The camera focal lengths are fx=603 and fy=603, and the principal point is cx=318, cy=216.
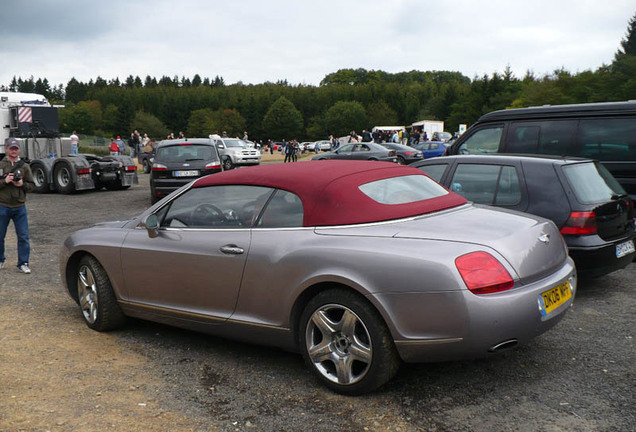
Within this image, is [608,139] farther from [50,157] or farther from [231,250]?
[50,157]

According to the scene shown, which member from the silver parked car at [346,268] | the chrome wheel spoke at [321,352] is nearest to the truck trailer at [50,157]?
the silver parked car at [346,268]

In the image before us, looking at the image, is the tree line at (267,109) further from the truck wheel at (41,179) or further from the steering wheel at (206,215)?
the steering wheel at (206,215)

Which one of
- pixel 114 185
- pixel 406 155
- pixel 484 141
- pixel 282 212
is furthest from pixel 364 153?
pixel 282 212

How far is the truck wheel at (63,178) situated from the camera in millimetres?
18297

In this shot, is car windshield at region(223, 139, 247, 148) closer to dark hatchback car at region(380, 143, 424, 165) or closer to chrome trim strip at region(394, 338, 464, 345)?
dark hatchback car at region(380, 143, 424, 165)

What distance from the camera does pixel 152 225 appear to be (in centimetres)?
482

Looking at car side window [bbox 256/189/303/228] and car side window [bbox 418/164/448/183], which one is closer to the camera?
car side window [bbox 256/189/303/228]

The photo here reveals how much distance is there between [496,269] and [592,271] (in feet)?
9.58

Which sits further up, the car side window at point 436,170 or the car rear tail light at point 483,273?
the car side window at point 436,170

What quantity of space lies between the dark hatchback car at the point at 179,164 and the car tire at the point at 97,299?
360 inches

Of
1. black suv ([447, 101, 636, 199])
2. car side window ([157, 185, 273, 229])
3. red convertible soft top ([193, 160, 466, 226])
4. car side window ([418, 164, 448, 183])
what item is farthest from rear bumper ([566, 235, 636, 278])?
car side window ([157, 185, 273, 229])

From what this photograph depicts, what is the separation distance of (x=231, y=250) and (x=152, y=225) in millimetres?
914

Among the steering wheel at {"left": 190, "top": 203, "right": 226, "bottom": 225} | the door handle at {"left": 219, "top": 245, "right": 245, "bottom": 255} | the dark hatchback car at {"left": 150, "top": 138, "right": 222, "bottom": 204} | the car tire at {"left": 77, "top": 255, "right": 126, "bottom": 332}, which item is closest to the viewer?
the door handle at {"left": 219, "top": 245, "right": 245, "bottom": 255}

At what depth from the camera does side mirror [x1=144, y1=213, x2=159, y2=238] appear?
4816mm
